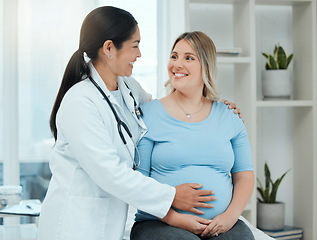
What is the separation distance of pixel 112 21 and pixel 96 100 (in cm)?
30

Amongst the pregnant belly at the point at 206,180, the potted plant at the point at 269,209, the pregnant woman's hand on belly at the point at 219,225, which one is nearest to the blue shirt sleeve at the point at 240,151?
the pregnant belly at the point at 206,180

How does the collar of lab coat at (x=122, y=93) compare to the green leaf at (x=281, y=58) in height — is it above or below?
below

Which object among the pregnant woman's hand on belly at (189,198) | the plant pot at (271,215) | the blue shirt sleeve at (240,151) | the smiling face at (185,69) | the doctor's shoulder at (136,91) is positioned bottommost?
the plant pot at (271,215)

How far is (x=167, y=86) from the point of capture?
198 cm

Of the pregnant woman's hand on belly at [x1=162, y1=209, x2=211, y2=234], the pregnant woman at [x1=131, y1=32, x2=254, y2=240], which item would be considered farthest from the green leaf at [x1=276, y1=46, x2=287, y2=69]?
the pregnant woman's hand on belly at [x1=162, y1=209, x2=211, y2=234]

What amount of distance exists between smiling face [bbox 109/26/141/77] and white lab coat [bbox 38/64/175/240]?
0.09 m

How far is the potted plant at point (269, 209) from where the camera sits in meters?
2.97

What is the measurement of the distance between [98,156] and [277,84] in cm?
192

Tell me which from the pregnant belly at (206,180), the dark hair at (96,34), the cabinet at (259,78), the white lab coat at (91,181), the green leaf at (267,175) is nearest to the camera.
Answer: the white lab coat at (91,181)

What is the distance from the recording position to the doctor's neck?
5.34 ft

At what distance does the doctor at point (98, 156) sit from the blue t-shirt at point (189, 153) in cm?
7

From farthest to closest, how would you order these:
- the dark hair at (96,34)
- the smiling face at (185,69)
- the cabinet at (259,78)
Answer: the cabinet at (259,78)
the smiling face at (185,69)
the dark hair at (96,34)

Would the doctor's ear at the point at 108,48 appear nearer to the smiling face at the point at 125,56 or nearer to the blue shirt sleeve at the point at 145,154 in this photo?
the smiling face at the point at 125,56

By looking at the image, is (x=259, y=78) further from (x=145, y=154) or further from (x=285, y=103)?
(x=145, y=154)
